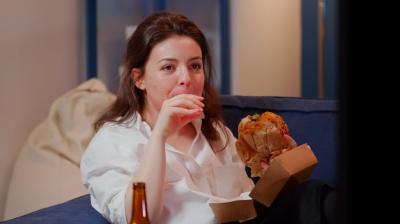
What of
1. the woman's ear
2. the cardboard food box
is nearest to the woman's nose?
the woman's ear

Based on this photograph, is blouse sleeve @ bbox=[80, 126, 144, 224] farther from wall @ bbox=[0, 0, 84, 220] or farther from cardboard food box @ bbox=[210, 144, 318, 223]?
wall @ bbox=[0, 0, 84, 220]

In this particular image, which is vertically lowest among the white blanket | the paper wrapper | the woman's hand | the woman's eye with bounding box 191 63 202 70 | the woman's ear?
the white blanket

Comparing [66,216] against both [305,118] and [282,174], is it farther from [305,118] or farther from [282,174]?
[305,118]

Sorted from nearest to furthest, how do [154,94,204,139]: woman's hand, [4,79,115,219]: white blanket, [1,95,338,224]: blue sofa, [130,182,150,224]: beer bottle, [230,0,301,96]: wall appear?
[130,182,150,224]: beer bottle
[154,94,204,139]: woman's hand
[1,95,338,224]: blue sofa
[4,79,115,219]: white blanket
[230,0,301,96]: wall

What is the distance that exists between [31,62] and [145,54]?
933 mm

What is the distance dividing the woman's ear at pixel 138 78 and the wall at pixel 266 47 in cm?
158

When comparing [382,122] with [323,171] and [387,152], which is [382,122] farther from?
[323,171]

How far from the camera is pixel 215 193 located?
1.27 m

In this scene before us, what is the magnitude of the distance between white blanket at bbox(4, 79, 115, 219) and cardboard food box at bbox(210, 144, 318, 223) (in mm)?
970

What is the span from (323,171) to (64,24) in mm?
1292

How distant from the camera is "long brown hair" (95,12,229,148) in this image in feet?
4.13

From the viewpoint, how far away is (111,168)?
1140 mm

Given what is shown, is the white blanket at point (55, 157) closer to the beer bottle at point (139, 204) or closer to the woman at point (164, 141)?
the woman at point (164, 141)

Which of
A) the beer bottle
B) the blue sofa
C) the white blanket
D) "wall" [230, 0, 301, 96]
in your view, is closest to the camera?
the beer bottle
